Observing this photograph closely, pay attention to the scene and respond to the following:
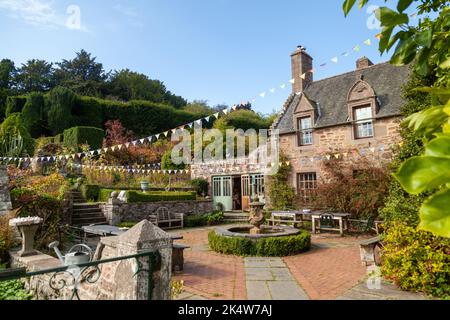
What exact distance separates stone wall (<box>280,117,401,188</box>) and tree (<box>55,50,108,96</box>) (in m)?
26.5

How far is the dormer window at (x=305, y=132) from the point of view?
1503 centimetres

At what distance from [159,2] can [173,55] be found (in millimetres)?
6454

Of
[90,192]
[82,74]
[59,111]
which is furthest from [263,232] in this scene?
[82,74]

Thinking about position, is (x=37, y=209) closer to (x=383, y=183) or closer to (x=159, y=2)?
(x=159, y=2)

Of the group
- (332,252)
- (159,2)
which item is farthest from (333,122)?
(159,2)

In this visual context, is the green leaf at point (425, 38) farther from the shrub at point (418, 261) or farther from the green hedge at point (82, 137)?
the green hedge at point (82, 137)

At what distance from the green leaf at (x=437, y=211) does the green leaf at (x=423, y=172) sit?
0.03 meters

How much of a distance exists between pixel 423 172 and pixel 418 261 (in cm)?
548

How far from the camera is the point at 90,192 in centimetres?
1512

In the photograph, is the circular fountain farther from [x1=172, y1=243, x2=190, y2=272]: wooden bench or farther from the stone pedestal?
the stone pedestal

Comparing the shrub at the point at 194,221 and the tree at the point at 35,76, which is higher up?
the tree at the point at 35,76

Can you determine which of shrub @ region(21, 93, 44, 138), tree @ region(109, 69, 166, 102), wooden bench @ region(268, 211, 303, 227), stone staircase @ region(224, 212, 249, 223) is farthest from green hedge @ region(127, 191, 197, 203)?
tree @ region(109, 69, 166, 102)

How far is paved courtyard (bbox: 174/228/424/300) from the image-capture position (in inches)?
201

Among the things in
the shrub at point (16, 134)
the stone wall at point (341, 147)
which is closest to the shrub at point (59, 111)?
the shrub at point (16, 134)
